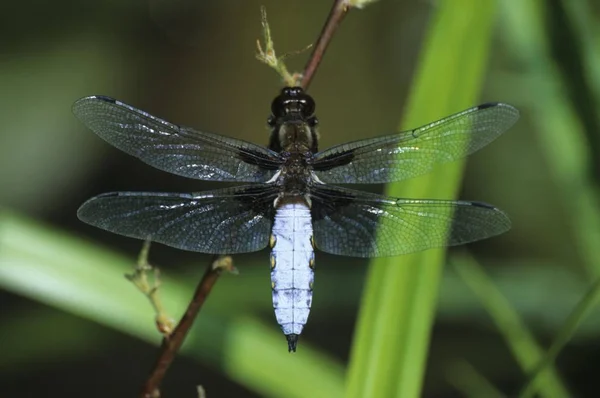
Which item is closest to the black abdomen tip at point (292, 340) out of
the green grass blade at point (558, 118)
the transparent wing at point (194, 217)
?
the transparent wing at point (194, 217)

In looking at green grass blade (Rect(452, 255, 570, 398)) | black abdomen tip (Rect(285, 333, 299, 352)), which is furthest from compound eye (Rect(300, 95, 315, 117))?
green grass blade (Rect(452, 255, 570, 398))

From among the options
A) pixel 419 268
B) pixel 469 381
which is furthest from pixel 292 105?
pixel 469 381

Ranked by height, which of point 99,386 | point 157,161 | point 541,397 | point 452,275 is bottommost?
point 99,386

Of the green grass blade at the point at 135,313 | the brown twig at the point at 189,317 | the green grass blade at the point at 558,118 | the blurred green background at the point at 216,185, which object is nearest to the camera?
the brown twig at the point at 189,317

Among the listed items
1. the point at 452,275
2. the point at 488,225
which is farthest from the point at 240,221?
the point at 452,275

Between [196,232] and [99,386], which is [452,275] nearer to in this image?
[196,232]

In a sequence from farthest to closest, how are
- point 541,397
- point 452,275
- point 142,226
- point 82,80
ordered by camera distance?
point 82,80 → point 452,275 → point 541,397 → point 142,226

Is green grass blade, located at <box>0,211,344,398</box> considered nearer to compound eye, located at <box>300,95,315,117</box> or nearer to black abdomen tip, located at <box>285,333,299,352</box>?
→ black abdomen tip, located at <box>285,333,299,352</box>

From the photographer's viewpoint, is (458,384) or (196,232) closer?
(196,232)

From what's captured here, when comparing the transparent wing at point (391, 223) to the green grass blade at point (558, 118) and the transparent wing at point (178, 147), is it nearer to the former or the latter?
the transparent wing at point (178, 147)
